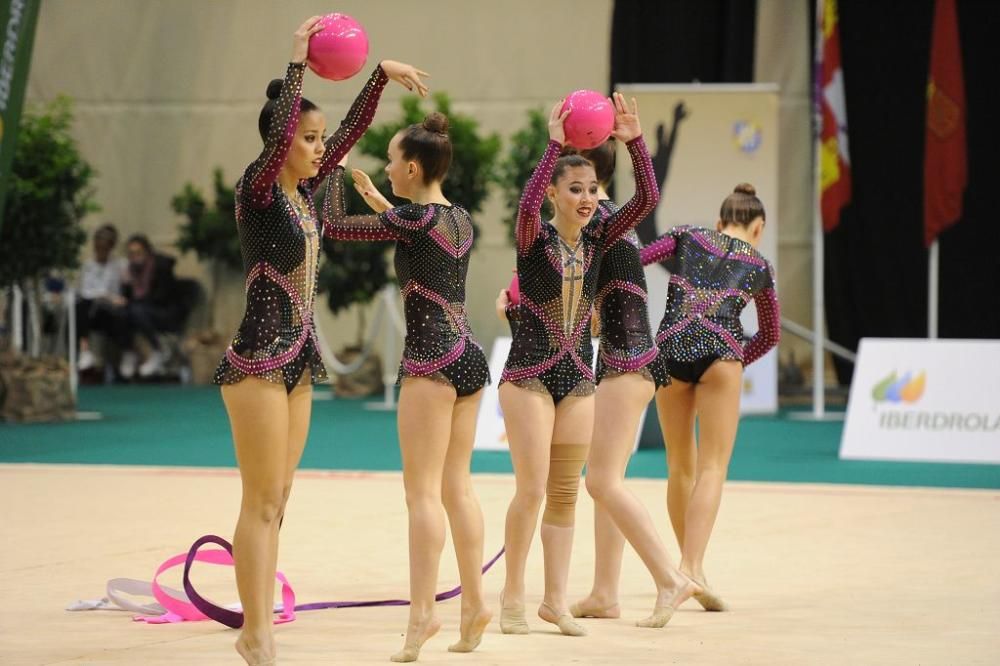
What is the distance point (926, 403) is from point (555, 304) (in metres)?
5.66

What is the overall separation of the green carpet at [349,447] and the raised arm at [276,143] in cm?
537

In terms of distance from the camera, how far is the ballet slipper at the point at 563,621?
15.9ft

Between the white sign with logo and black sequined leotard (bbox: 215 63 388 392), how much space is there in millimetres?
6350

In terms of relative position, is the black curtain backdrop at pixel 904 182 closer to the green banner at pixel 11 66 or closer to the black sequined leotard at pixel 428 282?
the green banner at pixel 11 66

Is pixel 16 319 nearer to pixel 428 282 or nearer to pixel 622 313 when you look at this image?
pixel 622 313

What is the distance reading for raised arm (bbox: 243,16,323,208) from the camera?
4.11m

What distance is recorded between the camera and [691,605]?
18.1 feet

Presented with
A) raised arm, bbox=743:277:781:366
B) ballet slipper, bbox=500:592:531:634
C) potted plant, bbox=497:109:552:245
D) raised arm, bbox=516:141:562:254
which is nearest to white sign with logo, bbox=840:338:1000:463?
raised arm, bbox=743:277:781:366

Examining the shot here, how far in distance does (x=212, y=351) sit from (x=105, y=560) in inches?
407

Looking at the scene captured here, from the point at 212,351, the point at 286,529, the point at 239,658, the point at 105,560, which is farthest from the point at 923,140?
the point at 239,658

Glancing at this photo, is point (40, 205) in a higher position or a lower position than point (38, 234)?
higher

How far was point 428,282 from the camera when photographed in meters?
4.55

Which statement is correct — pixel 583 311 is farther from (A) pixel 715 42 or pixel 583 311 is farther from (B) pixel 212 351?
(B) pixel 212 351

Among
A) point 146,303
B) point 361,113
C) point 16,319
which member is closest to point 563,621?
point 361,113
